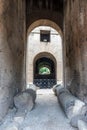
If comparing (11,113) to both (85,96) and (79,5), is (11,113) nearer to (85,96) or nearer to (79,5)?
(85,96)

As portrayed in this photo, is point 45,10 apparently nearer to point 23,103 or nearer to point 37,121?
point 23,103

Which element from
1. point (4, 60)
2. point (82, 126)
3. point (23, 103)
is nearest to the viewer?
point (82, 126)

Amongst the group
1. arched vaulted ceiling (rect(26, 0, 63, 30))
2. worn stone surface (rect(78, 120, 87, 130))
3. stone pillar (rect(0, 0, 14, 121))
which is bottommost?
worn stone surface (rect(78, 120, 87, 130))

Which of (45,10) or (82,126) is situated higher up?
(45,10)

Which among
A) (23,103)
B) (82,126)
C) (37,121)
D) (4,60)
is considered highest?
(4,60)

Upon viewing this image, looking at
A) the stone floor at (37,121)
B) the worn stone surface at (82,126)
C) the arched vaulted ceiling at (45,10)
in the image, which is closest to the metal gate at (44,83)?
the arched vaulted ceiling at (45,10)

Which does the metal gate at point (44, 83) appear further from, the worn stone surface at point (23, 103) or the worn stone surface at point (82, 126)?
the worn stone surface at point (82, 126)

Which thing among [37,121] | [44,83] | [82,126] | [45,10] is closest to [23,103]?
[37,121]

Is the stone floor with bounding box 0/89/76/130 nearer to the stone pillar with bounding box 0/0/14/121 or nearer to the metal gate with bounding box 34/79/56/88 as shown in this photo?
the stone pillar with bounding box 0/0/14/121

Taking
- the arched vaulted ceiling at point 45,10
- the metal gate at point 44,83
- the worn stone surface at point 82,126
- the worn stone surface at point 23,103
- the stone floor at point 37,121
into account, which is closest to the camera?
the worn stone surface at point 82,126

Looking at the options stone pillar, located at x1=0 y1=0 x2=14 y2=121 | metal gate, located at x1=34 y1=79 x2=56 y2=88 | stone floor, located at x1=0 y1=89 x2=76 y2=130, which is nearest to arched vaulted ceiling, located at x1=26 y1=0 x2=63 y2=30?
stone pillar, located at x1=0 y1=0 x2=14 y2=121

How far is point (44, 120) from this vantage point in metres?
5.14

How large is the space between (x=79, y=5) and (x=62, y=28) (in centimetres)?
409

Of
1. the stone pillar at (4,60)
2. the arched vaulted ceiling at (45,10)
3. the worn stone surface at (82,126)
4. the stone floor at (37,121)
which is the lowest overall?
the stone floor at (37,121)
